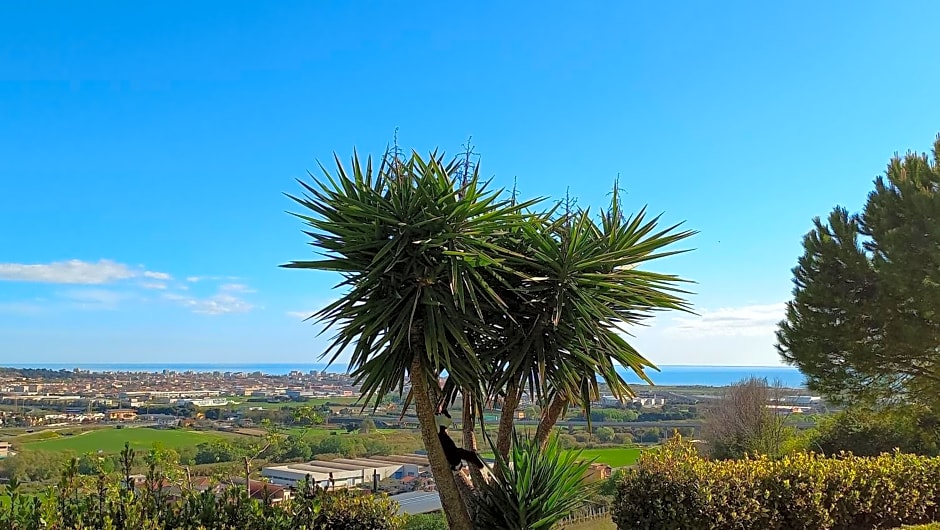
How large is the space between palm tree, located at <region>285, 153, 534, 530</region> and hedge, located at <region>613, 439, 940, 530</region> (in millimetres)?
2364

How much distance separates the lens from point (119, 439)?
6156 mm

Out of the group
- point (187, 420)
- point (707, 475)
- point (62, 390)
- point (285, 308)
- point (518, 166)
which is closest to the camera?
point (518, 166)

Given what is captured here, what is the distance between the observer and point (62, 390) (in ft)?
31.6

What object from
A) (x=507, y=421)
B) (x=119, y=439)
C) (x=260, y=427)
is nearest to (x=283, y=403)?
(x=119, y=439)

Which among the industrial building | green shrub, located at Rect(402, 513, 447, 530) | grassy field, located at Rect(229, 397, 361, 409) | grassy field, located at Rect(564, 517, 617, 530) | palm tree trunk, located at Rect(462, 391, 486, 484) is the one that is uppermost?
palm tree trunk, located at Rect(462, 391, 486, 484)

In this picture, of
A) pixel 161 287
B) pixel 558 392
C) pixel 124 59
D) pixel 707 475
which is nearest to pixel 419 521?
pixel 558 392

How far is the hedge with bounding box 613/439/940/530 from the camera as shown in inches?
248

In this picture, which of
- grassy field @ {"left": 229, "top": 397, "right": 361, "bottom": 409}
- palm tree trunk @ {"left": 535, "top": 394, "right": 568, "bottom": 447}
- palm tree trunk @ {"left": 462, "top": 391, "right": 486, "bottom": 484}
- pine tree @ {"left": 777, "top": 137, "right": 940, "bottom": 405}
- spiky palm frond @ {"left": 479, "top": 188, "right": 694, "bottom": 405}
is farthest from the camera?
pine tree @ {"left": 777, "top": 137, "right": 940, "bottom": 405}

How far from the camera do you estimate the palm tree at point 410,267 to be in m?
4.50

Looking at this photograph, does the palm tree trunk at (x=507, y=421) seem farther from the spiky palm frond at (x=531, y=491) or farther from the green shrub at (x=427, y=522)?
the green shrub at (x=427, y=522)

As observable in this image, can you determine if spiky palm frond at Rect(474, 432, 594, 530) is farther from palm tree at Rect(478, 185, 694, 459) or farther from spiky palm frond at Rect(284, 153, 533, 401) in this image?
spiky palm frond at Rect(284, 153, 533, 401)

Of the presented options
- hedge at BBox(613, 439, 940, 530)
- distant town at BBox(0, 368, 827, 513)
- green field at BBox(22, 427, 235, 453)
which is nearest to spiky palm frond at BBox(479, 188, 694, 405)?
distant town at BBox(0, 368, 827, 513)

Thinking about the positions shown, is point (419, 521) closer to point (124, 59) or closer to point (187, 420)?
point (187, 420)

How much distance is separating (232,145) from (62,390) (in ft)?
14.5
